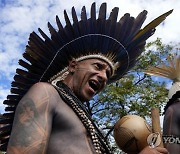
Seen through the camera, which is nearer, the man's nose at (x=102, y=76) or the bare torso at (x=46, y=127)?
the bare torso at (x=46, y=127)

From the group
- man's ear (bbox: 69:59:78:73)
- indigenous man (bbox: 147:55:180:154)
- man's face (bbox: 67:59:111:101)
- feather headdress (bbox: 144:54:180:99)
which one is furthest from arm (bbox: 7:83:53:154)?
feather headdress (bbox: 144:54:180:99)

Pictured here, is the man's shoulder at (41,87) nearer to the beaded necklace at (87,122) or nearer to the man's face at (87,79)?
the beaded necklace at (87,122)

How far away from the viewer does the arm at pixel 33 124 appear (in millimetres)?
2176

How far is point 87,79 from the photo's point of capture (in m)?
2.98

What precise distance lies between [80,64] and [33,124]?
0.96m

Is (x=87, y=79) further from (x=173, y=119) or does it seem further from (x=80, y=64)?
(x=173, y=119)

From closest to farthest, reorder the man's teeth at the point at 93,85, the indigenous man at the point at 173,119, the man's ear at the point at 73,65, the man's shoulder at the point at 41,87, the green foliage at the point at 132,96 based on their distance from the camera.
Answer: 1. the man's shoulder at the point at 41,87
2. the man's teeth at the point at 93,85
3. the man's ear at the point at 73,65
4. the indigenous man at the point at 173,119
5. the green foliage at the point at 132,96

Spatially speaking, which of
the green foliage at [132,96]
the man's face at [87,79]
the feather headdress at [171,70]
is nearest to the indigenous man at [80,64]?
the man's face at [87,79]

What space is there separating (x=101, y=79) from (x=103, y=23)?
1.73ft

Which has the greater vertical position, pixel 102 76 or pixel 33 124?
pixel 102 76

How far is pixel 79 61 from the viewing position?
3119 millimetres

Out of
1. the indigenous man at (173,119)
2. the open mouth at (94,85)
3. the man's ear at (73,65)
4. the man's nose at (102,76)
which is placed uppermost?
the man's ear at (73,65)

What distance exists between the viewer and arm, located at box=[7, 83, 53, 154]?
2176 mm

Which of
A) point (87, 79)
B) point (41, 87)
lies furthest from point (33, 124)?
point (87, 79)
